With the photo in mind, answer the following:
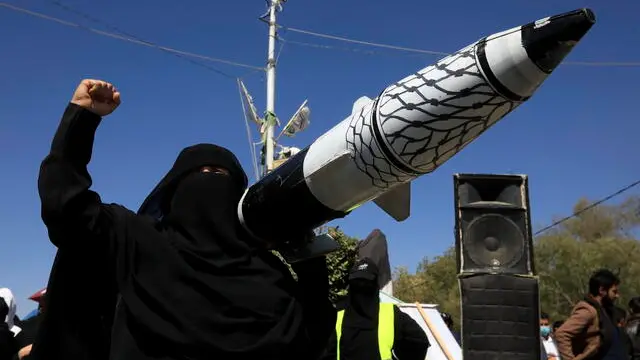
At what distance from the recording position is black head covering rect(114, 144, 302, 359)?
6.63 ft

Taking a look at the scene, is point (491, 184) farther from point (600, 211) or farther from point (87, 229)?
point (600, 211)

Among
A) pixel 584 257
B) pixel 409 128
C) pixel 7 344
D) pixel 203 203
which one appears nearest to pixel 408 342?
pixel 409 128

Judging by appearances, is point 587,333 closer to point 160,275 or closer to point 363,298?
point 363,298

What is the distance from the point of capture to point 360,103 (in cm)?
259

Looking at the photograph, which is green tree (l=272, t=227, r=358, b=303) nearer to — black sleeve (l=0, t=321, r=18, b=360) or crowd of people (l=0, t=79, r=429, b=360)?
black sleeve (l=0, t=321, r=18, b=360)

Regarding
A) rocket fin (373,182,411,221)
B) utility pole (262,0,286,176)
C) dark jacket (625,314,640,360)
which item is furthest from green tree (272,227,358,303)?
rocket fin (373,182,411,221)

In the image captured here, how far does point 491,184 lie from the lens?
16.9 feet

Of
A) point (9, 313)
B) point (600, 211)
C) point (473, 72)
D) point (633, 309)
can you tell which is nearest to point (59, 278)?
point (473, 72)

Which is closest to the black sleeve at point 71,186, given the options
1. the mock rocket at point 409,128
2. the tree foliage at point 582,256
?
the mock rocket at point 409,128

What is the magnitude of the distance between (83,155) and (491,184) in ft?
12.5

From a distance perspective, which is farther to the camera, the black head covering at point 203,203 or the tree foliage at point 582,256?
the tree foliage at point 582,256

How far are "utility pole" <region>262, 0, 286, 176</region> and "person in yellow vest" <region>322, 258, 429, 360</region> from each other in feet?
39.0

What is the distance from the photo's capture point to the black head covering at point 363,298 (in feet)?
14.6

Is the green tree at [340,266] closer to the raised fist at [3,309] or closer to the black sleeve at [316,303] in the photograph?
the raised fist at [3,309]
